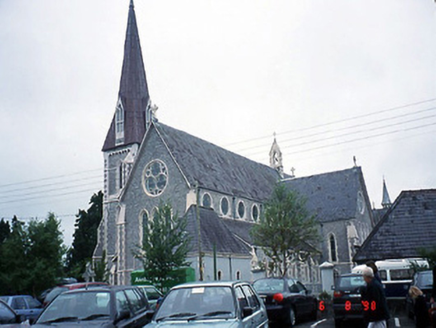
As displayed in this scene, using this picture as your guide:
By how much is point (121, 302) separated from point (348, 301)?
7.29m

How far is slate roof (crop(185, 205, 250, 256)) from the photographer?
100ft

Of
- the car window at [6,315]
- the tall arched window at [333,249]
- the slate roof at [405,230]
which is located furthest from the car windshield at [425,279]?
the tall arched window at [333,249]

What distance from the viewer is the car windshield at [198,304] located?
7.60m

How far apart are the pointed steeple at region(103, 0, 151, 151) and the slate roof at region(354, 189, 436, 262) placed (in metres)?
30.0

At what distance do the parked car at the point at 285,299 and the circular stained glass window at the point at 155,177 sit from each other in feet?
68.1

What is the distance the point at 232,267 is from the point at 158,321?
2490 centimetres

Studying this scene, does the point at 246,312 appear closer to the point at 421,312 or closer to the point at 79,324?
the point at 79,324

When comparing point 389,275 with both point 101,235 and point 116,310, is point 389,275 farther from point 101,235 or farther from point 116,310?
point 101,235

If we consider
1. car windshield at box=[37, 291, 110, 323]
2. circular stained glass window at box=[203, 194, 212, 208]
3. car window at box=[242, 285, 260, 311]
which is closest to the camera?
car windshield at box=[37, 291, 110, 323]

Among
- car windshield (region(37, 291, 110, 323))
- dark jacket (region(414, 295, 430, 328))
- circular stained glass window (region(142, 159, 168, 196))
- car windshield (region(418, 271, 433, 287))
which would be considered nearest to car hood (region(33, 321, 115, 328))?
car windshield (region(37, 291, 110, 323))

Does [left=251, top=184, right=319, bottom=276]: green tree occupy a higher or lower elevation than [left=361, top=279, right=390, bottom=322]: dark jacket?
higher

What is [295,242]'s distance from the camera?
95.1ft

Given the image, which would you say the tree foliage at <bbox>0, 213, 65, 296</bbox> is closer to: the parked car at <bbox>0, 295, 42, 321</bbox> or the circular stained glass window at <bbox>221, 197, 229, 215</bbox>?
the parked car at <bbox>0, 295, 42, 321</bbox>

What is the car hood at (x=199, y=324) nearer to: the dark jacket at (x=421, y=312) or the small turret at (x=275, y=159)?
the dark jacket at (x=421, y=312)
